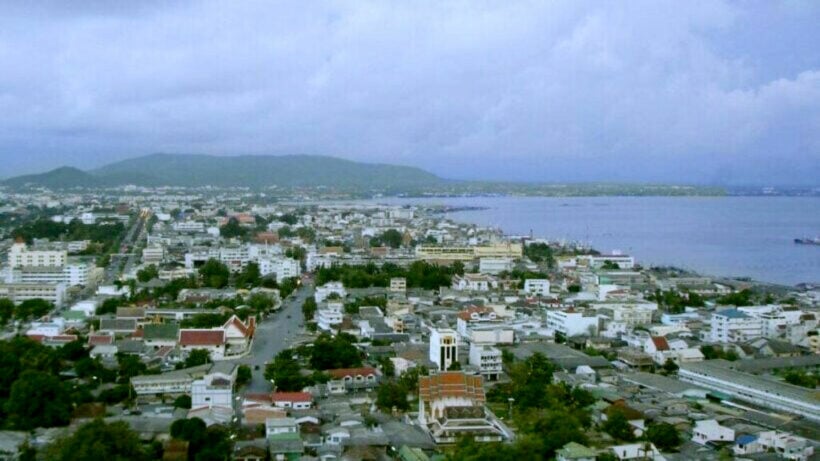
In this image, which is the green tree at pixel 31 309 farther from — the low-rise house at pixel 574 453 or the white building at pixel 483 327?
the low-rise house at pixel 574 453

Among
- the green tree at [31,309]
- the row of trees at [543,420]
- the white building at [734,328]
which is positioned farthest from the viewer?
the green tree at [31,309]

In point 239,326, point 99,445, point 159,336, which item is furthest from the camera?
point 239,326

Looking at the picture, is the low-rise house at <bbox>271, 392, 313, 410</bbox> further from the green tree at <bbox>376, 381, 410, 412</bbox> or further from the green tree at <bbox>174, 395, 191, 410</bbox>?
A: the green tree at <bbox>174, 395, 191, 410</bbox>

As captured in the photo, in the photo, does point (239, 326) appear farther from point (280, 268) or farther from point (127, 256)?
point (127, 256)

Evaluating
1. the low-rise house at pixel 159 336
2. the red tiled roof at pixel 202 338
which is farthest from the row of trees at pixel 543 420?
the low-rise house at pixel 159 336

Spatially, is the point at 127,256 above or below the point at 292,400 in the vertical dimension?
below

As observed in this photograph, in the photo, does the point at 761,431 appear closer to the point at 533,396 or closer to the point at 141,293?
the point at 533,396

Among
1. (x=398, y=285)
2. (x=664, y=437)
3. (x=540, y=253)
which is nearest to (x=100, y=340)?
(x=398, y=285)
